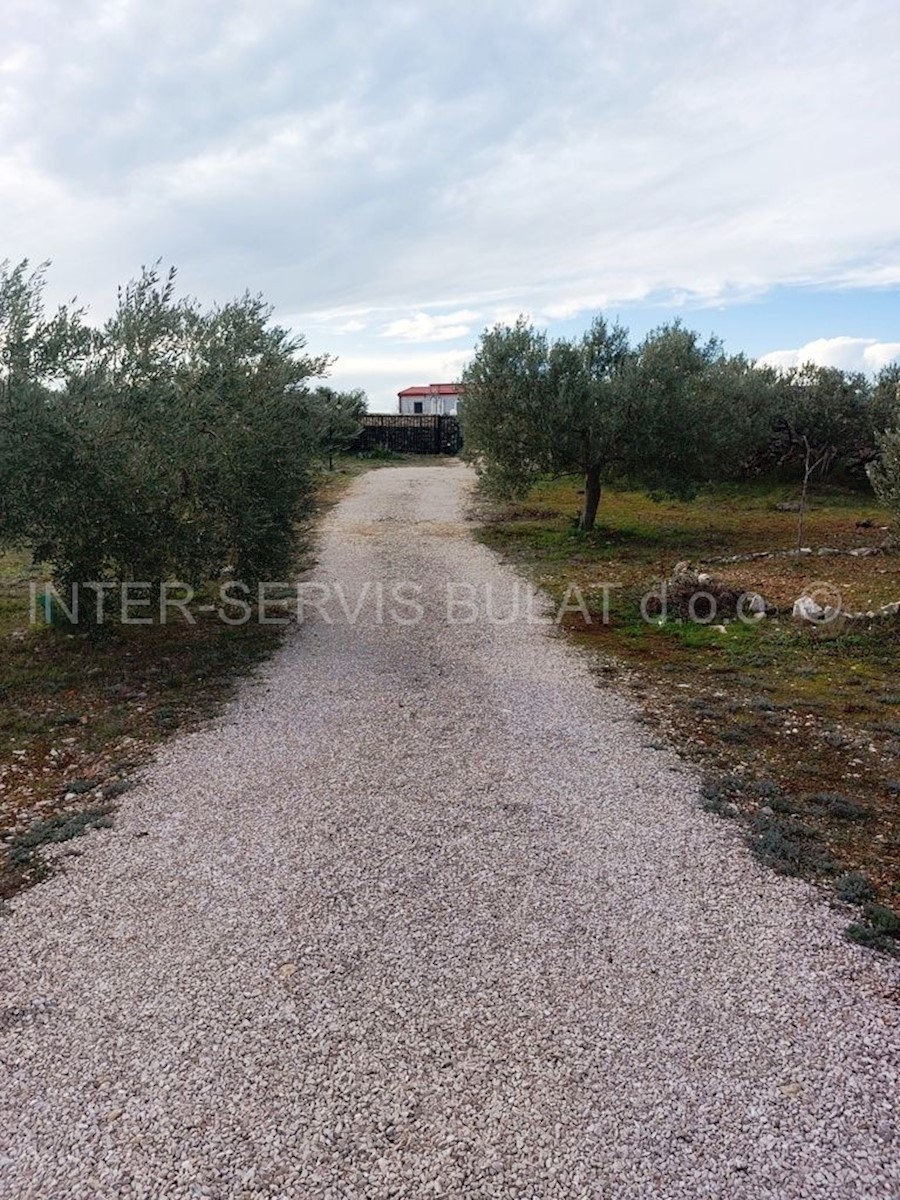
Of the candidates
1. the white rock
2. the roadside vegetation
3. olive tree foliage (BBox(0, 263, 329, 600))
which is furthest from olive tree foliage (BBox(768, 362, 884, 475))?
olive tree foliage (BBox(0, 263, 329, 600))

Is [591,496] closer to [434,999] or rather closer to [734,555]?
[734,555]

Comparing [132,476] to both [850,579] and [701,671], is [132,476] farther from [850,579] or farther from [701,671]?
[850,579]

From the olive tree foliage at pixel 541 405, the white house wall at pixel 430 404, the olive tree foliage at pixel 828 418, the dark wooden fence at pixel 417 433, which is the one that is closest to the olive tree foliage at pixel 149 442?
the olive tree foliage at pixel 541 405

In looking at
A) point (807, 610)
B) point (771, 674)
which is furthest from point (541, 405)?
point (771, 674)

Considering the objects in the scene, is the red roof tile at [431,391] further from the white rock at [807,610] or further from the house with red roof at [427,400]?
the white rock at [807,610]

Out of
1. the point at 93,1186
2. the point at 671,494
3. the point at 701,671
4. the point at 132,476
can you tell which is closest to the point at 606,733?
the point at 701,671

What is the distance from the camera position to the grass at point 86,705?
247 inches

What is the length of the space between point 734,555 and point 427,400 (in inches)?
2351

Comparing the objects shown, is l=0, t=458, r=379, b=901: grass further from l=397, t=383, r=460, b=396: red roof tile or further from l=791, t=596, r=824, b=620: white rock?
l=397, t=383, r=460, b=396: red roof tile

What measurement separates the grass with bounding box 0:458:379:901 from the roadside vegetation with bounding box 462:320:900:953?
200 inches

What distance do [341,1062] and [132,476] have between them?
7598 mm

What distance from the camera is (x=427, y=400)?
73.2 m

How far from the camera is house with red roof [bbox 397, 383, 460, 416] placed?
71.2 m

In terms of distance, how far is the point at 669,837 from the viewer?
19.2ft
